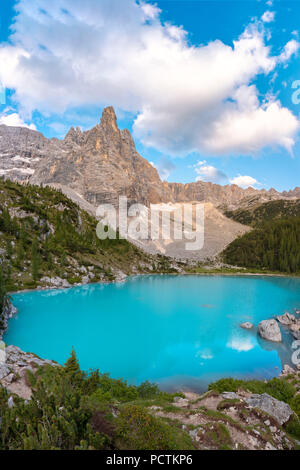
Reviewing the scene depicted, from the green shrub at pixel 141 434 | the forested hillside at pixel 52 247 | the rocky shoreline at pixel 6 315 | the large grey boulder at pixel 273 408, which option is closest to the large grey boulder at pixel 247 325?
the large grey boulder at pixel 273 408

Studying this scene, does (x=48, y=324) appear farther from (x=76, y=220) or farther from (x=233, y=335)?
(x=76, y=220)

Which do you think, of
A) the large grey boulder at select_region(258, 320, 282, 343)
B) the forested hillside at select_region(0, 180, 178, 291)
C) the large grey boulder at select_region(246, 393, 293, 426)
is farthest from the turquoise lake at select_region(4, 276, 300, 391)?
the forested hillside at select_region(0, 180, 178, 291)

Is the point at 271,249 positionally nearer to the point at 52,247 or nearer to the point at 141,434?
the point at 52,247

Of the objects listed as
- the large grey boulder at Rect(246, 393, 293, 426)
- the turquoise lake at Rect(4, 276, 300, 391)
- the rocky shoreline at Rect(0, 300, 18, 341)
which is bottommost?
the turquoise lake at Rect(4, 276, 300, 391)

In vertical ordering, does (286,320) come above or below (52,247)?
below

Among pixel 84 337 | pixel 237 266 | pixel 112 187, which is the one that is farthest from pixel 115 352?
pixel 112 187

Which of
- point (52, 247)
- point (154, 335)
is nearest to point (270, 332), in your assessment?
point (154, 335)

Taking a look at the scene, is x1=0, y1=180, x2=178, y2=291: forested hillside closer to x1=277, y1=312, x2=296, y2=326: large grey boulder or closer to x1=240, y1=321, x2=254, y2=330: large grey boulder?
x1=240, y1=321, x2=254, y2=330: large grey boulder
